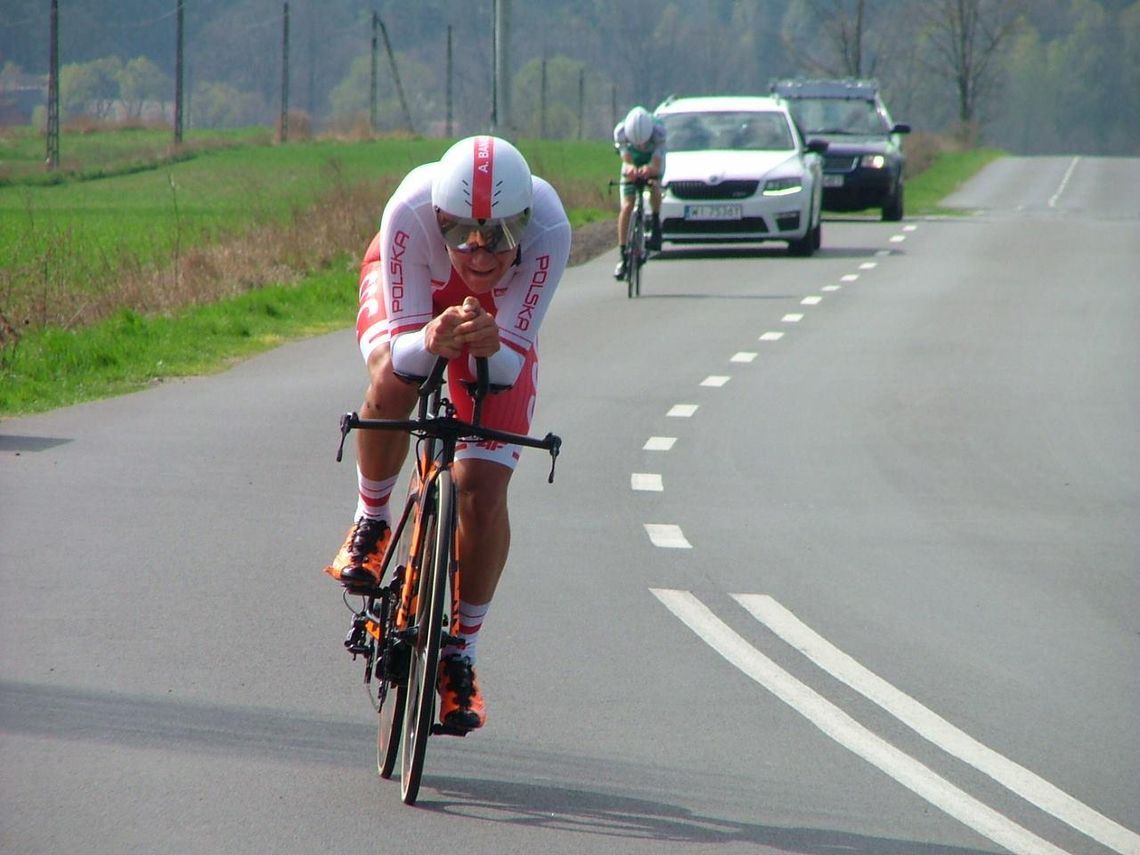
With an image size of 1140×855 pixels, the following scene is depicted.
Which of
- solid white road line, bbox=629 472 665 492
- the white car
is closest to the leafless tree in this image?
the white car

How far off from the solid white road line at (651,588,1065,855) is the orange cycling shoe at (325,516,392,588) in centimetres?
137

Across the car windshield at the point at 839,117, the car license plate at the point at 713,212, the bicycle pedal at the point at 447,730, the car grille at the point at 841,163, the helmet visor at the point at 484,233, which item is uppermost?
the car windshield at the point at 839,117

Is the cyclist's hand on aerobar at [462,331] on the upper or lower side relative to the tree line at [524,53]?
lower

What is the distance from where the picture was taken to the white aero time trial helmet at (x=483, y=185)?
4801 millimetres

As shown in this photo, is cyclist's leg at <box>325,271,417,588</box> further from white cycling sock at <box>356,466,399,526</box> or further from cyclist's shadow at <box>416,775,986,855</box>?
cyclist's shadow at <box>416,775,986,855</box>

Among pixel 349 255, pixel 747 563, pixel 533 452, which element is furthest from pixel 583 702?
pixel 349 255

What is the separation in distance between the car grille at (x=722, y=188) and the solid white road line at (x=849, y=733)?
16.4m

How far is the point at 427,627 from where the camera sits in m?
4.85

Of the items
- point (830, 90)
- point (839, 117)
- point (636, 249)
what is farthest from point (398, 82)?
A: point (636, 249)

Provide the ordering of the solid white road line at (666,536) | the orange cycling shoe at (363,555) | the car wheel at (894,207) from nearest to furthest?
the orange cycling shoe at (363,555)
the solid white road line at (666,536)
the car wheel at (894,207)

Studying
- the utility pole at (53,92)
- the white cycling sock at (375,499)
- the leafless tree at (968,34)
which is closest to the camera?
the white cycling sock at (375,499)

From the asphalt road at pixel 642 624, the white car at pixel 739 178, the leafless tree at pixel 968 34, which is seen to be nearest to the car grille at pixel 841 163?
the white car at pixel 739 178

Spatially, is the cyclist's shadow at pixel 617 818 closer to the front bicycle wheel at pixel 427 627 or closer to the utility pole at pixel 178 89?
the front bicycle wheel at pixel 427 627

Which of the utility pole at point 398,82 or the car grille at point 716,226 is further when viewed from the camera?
the utility pole at point 398,82
